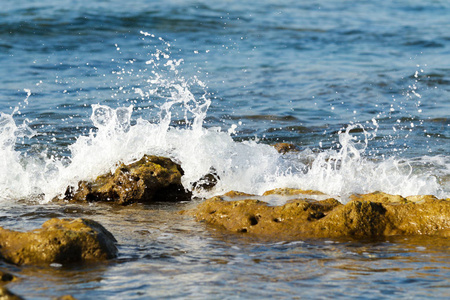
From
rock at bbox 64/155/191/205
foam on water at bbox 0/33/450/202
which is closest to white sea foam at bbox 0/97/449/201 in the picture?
foam on water at bbox 0/33/450/202

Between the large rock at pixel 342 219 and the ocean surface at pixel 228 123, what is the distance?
5.9 inches

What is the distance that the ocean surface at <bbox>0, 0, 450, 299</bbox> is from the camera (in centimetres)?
351

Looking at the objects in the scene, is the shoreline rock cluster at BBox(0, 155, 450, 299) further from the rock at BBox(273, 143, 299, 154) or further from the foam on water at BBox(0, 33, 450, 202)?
the rock at BBox(273, 143, 299, 154)

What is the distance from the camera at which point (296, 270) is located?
140 inches

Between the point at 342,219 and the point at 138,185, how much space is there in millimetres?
1933

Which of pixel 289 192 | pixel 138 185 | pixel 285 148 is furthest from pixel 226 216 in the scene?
pixel 285 148

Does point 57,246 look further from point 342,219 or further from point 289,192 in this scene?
point 289,192

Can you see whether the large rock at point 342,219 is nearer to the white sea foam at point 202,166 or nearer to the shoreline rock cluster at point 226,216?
the shoreline rock cluster at point 226,216

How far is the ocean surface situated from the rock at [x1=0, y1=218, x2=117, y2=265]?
9 cm

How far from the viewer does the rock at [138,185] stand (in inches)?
216

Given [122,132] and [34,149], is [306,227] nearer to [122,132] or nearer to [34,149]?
[122,132]

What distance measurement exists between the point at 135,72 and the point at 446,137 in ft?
18.4

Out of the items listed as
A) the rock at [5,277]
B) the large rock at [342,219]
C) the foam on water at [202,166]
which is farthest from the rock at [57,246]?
the foam on water at [202,166]

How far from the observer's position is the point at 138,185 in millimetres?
5488
